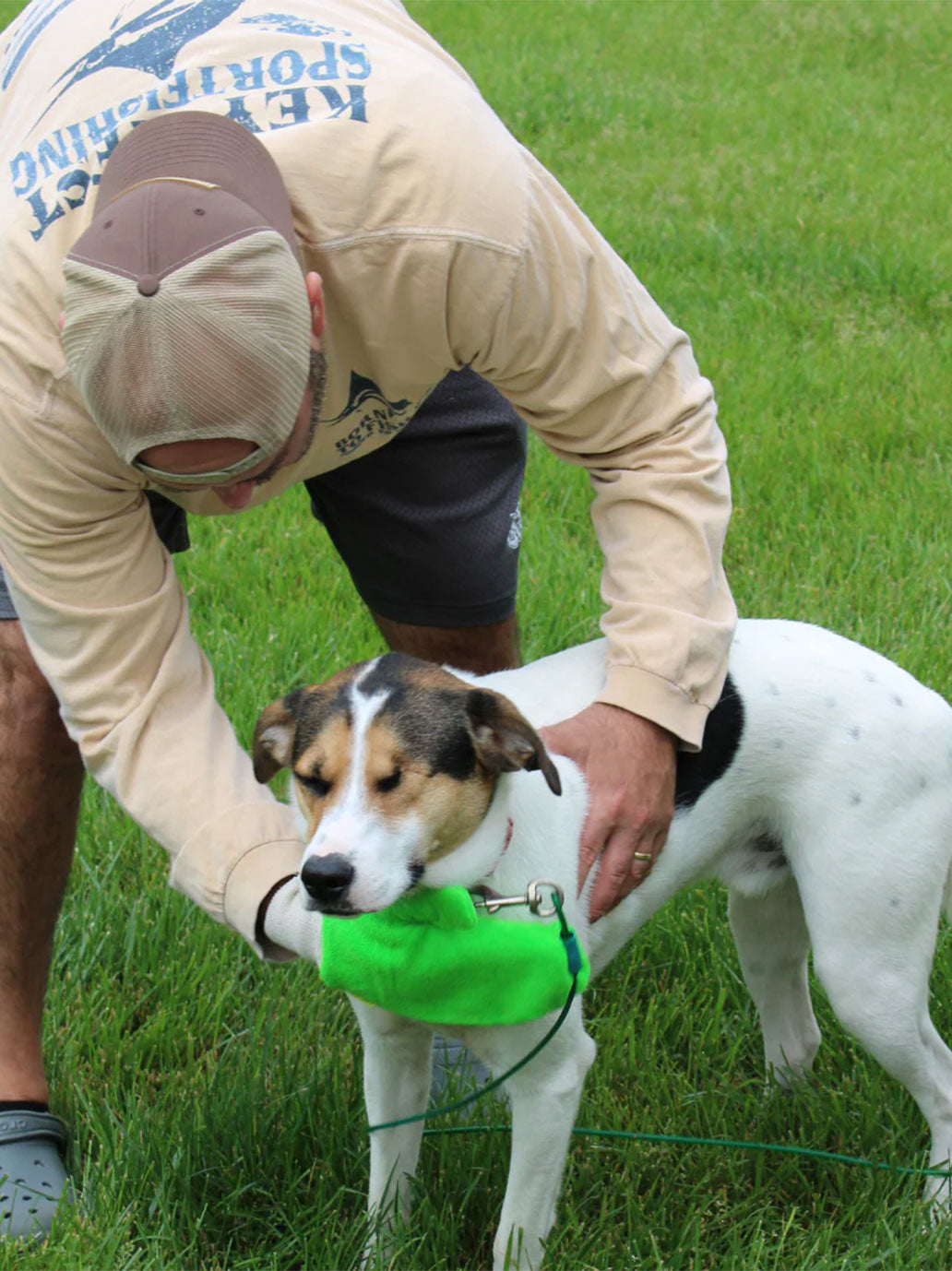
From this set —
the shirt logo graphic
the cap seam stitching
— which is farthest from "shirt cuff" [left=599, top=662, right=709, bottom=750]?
the cap seam stitching

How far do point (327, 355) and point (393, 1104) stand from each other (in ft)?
4.74

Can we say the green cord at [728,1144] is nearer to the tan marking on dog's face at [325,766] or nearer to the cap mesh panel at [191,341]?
the tan marking on dog's face at [325,766]

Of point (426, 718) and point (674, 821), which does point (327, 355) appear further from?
point (674, 821)

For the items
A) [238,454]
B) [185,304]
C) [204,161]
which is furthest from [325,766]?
[204,161]

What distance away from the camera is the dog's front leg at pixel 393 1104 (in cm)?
289

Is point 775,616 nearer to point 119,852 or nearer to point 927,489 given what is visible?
point 927,489

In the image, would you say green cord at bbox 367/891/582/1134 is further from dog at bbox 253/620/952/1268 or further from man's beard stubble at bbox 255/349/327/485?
man's beard stubble at bbox 255/349/327/485

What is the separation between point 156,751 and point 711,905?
1.64 metres

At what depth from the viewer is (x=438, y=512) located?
364cm

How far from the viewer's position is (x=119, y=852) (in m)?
3.97

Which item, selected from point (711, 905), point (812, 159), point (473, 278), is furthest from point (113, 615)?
point (812, 159)

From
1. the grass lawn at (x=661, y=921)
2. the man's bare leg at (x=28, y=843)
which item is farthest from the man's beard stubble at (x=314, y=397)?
the grass lawn at (x=661, y=921)

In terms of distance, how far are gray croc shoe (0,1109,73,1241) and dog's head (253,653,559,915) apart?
42.6 inches

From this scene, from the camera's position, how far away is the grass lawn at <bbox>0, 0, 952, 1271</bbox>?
3.01m
